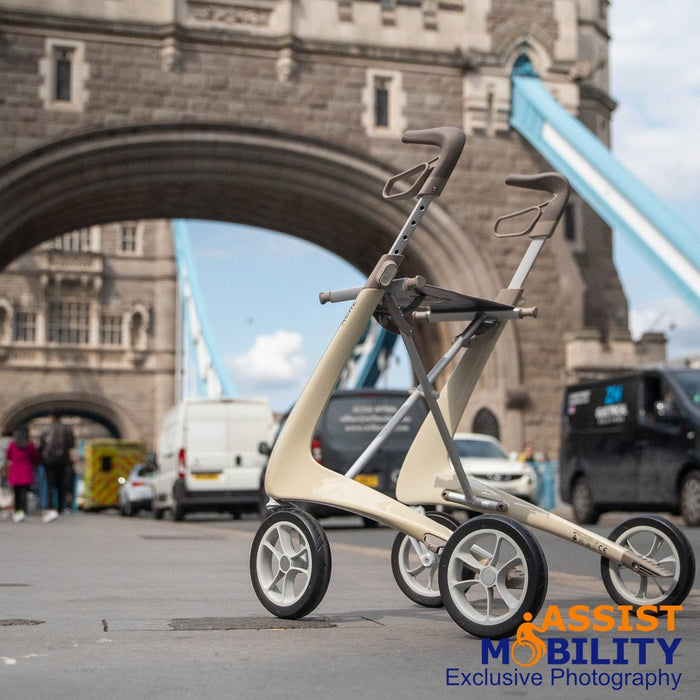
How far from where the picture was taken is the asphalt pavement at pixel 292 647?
12.4ft

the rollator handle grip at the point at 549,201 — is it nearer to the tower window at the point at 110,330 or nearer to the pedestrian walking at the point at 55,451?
the pedestrian walking at the point at 55,451

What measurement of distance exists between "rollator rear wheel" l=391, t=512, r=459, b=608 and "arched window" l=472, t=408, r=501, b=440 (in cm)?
1741

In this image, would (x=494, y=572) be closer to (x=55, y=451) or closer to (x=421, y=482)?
(x=421, y=482)

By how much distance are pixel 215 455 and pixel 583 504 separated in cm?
653

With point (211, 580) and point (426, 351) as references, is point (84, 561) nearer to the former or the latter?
point (211, 580)

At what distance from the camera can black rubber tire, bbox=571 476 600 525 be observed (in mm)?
15656

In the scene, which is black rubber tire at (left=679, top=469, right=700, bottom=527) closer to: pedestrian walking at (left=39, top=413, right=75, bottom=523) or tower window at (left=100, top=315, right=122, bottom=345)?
pedestrian walking at (left=39, top=413, right=75, bottom=523)

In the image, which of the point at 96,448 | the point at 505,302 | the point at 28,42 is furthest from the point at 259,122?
the point at 505,302

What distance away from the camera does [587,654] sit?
14.5 ft

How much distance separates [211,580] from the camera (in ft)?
24.8

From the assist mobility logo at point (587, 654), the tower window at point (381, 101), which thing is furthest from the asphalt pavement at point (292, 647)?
the tower window at point (381, 101)

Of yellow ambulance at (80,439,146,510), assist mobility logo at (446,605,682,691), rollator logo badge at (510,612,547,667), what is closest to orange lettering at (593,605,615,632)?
assist mobility logo at (446,605,682,691)

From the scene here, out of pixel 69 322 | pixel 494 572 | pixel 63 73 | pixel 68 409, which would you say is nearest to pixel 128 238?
pixel 69 322

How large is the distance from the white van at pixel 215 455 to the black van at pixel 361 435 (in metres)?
4.20
